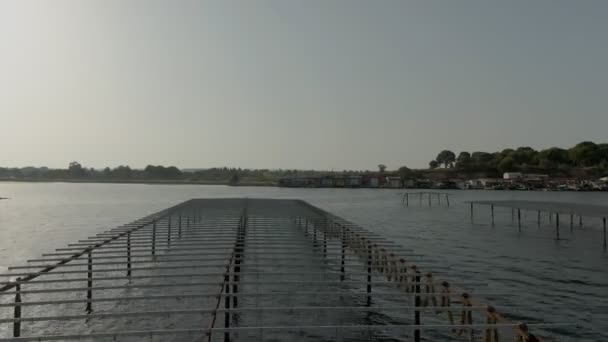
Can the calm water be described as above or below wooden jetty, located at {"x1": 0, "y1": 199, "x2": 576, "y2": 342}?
below

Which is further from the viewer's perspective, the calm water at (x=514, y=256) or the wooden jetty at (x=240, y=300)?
the calm water at (x=514, y=256)

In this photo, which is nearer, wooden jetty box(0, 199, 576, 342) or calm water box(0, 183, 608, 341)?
wooden jetty box(0, 199, 576, 342)

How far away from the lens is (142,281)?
26.3 meters

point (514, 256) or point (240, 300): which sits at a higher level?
point (240, 300)

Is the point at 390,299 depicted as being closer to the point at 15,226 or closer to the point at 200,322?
A: the point at 200,322

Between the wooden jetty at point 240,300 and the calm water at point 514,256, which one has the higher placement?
the wooden jetty at point 240,300

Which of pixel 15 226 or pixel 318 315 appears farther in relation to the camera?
pixel 15 226

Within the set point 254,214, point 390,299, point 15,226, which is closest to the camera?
point 390,299

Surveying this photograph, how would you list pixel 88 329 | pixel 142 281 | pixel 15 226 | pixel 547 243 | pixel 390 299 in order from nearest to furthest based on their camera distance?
pixel 88 329 → pixel 390 299 → pixel 142 281 → pixel 547 243 → pixel 15 226

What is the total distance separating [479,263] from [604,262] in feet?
30.2

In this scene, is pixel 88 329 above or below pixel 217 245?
below

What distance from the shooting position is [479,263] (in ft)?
115

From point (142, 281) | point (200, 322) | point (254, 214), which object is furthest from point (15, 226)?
point (200, 322)

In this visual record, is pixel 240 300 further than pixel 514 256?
No
